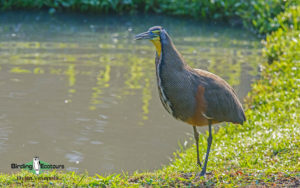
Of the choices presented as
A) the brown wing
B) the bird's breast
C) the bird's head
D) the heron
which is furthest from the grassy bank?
the bird's head

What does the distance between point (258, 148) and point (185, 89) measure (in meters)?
2.12

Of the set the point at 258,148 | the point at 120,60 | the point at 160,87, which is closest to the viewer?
the point at 160,87

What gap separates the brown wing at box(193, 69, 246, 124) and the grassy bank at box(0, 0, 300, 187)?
56 centimetres

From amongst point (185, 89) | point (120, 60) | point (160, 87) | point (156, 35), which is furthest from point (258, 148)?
point (120, 60)

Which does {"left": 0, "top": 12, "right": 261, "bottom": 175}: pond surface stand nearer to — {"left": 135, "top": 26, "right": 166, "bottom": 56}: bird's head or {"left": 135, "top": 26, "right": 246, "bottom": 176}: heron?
{"left": 135, "top": 26, "right": 246, "bottom": 176}: heron

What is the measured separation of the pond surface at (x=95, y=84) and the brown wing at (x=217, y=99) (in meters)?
1.91

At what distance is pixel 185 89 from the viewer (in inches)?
209

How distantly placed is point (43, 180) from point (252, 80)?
6525 mm

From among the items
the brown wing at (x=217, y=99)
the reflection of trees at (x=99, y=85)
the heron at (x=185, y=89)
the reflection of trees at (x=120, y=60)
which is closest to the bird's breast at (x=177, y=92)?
the heron at (x=185, y=89)

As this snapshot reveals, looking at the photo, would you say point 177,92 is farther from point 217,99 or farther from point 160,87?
point 217,99

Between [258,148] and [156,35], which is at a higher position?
[156,35]

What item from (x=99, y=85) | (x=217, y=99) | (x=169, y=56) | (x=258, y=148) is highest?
(x=169, y=56)

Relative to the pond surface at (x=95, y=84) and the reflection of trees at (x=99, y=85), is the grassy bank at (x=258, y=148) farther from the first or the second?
the reflection of trees at (x=99, y=85)

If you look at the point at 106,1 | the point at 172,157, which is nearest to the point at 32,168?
the point at 172,157
